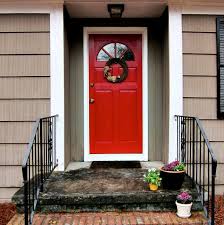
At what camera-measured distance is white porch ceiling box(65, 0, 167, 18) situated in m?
3.53

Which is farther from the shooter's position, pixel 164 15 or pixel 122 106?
pixel 122 106

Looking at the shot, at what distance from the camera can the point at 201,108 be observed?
3.58 m

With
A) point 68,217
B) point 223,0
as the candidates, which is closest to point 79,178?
point 68,217

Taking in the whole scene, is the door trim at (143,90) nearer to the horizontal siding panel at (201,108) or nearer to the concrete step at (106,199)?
the horizontal siding panel at (201,108)

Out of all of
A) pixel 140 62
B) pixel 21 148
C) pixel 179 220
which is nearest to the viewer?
pixel 179 220

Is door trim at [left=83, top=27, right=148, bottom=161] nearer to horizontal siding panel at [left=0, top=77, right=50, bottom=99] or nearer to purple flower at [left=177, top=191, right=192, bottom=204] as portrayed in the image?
horizontal siding panel at [left=0, top=77, right=50, bottom=99]

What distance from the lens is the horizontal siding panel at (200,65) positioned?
3.57 meters

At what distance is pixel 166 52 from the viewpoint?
12.3 feet

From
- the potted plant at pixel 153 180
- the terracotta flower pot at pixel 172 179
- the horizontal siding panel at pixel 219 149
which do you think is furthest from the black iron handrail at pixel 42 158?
the horizontal siding panel at pixel 219 149

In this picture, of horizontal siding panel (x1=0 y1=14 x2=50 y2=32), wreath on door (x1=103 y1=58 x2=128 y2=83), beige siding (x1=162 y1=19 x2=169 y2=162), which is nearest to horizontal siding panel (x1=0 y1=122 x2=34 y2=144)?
horizontal siding panel (x1=0 y1=14 x2=50 y2=32)

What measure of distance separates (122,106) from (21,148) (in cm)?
147

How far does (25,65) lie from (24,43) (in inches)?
10.4

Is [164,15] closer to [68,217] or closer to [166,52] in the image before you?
[166,52]

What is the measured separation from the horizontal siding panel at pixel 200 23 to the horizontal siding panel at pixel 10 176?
2687 mm
